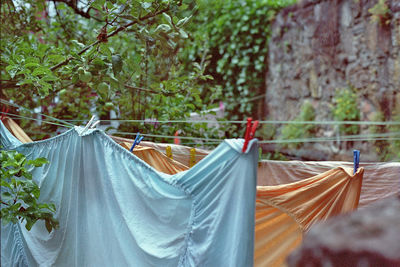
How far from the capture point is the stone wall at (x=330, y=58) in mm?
3705

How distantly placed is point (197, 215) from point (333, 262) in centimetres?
74

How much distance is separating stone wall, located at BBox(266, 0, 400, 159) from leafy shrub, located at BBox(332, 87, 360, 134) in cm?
7

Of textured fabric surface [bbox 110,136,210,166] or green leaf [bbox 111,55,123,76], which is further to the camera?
textured fabric surface [bbox 110,136,210,166]

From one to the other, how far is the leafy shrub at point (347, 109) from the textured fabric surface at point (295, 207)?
2.64 meters

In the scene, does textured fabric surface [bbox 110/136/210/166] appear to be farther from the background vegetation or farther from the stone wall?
the stone wall

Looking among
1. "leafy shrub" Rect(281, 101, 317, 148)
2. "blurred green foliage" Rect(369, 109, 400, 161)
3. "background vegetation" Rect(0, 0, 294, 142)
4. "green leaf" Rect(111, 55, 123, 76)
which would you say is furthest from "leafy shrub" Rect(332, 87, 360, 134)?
"green leaf" Rect(111, 55, 123, 76)

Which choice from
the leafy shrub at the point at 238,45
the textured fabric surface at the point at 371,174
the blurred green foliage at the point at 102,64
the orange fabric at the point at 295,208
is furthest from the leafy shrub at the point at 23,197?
the leafy shrub at the point at 238,45

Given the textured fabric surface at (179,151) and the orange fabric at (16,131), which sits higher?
the orange fabric at (16,131)

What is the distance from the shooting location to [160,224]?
56.3 inches

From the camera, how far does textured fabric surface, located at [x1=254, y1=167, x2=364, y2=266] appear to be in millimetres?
1489

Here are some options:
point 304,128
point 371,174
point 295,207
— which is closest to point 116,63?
point 295,207

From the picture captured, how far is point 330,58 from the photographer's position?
4.43m

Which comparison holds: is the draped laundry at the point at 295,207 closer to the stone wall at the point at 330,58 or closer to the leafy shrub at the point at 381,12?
the stone wall at the point at 330,58

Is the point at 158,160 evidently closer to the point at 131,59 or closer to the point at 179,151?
the point at 179,151
